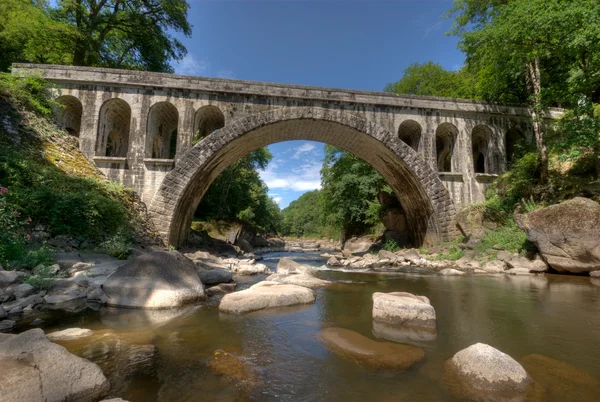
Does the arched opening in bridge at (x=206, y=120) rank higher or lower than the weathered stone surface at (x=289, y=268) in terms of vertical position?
higher

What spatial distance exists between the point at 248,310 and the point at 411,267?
10773 millimetres

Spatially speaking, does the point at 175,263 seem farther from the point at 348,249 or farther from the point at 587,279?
the point at 348,249

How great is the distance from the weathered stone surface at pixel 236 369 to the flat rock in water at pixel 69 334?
221cm

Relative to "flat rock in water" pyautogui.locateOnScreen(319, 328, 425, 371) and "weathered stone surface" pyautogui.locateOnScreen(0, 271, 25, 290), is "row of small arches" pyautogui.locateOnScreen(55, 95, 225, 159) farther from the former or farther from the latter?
"flat rock in water" pyautogui.locateOnScreen(319, 328, 425, 371)

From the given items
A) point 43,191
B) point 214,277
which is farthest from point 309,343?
point 43,191

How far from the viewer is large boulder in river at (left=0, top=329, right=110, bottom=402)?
2.31 m

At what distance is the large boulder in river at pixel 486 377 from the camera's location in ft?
9.38

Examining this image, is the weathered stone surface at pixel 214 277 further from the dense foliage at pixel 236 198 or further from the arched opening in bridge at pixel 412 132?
the dense foliage at pixel 236 198

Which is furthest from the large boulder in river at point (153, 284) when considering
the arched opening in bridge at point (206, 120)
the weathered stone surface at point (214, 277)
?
the arched opening in bridge at point (206, 120)

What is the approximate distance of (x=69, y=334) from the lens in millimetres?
4188

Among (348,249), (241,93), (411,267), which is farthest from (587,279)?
(348,249)

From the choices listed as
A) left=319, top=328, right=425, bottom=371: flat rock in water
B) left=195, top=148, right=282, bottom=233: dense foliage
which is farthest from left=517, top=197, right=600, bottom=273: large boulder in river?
left=195, top=148, right=282, bottom=233: dense foliage

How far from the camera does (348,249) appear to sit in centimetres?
2752

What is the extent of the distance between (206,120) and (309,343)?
51.4 feet
